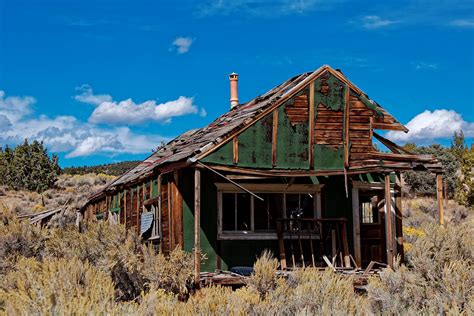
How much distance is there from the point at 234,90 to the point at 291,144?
5.89m

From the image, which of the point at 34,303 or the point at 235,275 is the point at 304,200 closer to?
the point at 235,275

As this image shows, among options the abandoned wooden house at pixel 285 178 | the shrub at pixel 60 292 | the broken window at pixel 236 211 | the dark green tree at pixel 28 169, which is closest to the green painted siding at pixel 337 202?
the abandoned wooden house at pixel 285 178

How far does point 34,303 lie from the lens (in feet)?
23.0

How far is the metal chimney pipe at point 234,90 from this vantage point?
67.2ft

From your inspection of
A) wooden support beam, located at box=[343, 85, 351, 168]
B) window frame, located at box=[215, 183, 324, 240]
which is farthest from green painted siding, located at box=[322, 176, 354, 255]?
wooden support beam, located at box=[343, 85, 351, 168]

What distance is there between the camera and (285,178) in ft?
52.7

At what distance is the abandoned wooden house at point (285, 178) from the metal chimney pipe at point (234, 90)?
3.34 m

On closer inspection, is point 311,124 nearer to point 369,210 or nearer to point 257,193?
point 257,193

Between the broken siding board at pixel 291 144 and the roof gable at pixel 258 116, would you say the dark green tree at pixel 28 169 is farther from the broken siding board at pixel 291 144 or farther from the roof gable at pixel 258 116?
the broken siding board at pixel 291 144

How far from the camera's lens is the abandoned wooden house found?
14.8m

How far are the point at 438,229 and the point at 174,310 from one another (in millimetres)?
8367

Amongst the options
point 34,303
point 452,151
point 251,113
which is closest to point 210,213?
point 251,113

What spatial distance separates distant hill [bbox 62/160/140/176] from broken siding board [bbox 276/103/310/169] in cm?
4283

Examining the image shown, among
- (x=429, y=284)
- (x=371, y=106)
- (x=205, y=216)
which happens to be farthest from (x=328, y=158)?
(x=429, y=284)
